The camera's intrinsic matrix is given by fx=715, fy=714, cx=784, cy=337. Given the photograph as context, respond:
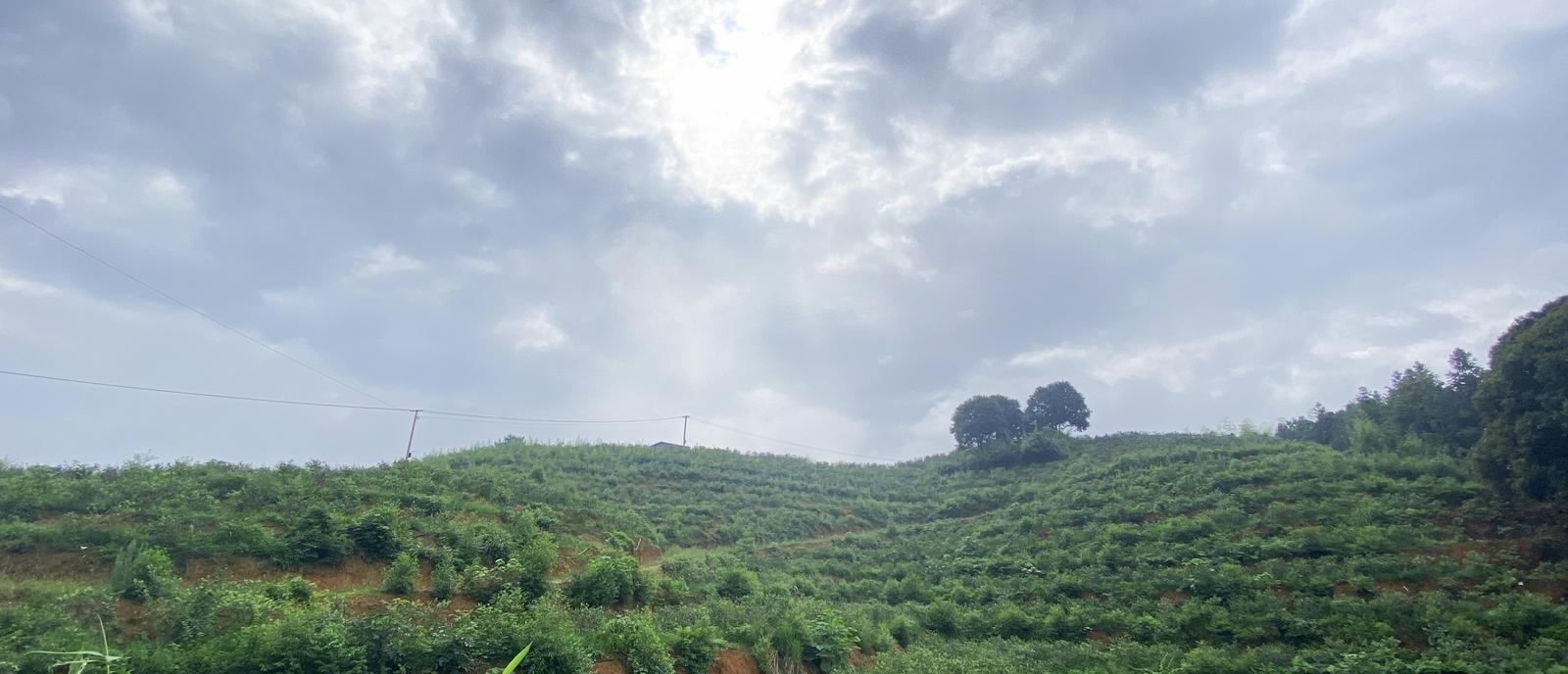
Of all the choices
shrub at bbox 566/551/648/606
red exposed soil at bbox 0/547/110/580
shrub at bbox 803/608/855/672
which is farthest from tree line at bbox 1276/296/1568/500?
red exposed soil at bbox 0/547/110/580

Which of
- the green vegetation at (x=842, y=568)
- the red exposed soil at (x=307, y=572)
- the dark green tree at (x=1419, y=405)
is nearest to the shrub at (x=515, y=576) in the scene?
the green vegetation at (x=842, y=568)

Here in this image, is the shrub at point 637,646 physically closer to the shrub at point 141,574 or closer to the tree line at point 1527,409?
the shrub at point 141,574

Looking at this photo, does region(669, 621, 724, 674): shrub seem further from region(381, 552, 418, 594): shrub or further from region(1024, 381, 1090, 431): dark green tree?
region(1024, 381, 1090, 431): dark green tree

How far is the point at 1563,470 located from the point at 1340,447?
75.5 ft

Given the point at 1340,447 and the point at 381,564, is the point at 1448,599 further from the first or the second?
the point at 1340,447

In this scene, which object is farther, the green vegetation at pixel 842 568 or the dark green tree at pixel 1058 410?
the dark green tree at pixel 1058 410

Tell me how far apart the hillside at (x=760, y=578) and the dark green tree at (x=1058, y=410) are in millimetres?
22729

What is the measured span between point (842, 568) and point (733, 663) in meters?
15.7

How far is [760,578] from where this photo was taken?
25.5 m

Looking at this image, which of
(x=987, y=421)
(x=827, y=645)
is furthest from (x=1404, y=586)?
(x=987, y=421)

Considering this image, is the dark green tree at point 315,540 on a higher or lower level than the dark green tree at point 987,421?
lower

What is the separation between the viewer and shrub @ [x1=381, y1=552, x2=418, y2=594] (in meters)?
15.2

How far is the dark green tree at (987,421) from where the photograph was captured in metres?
55.5

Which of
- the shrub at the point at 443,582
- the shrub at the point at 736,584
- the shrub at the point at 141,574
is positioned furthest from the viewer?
the shrub at the point at 736,584
